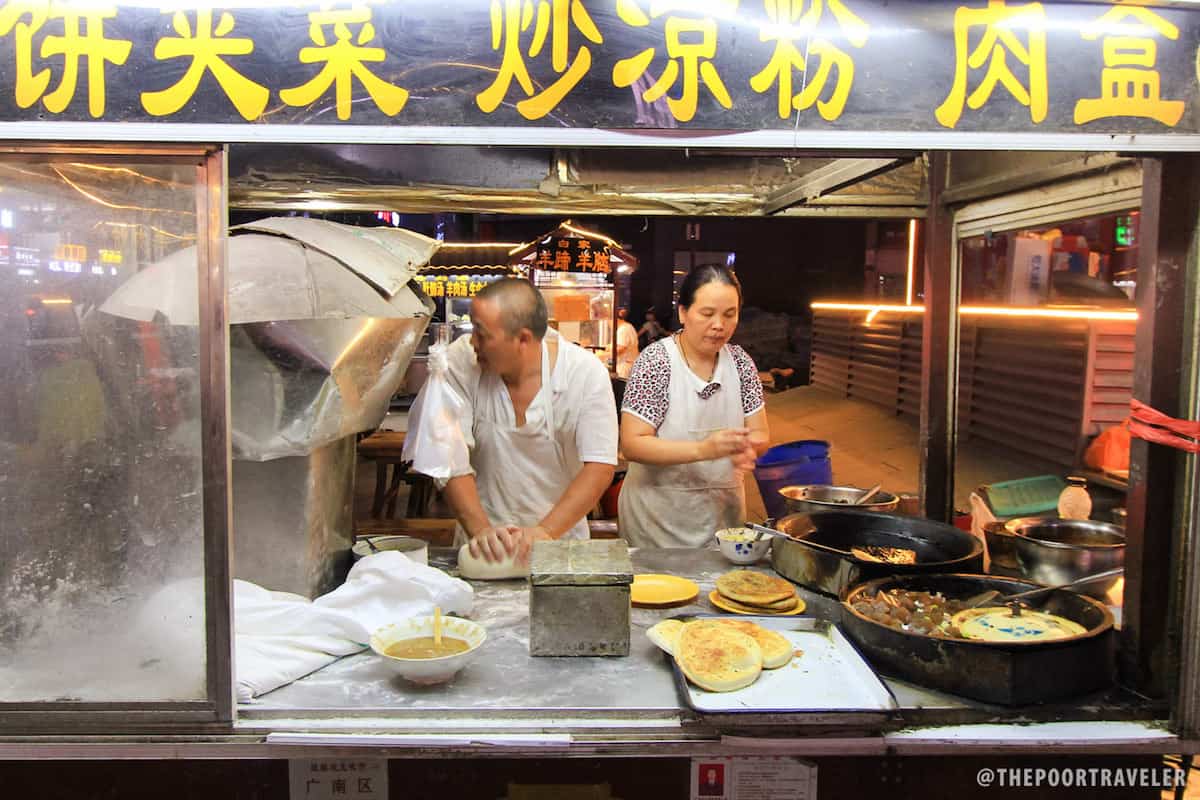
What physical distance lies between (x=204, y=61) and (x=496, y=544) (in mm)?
1563

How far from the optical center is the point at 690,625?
2.05 meters

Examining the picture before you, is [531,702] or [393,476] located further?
[393,476]

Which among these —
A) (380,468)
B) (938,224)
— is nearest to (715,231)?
(380,468)

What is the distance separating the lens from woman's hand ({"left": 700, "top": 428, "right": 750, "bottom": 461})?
9.84 feet

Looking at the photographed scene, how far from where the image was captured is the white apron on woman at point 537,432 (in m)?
3.09

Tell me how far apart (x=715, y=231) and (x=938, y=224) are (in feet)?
47.2

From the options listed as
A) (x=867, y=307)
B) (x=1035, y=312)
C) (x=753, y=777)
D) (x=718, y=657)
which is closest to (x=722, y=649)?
(x=718, y=657)

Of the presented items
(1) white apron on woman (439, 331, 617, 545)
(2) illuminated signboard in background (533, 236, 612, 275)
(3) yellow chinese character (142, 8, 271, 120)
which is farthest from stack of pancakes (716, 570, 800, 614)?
(2) illuminated signboard in background (533, 236, 612, 275)

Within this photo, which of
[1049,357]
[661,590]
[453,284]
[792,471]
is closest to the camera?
[661,590]

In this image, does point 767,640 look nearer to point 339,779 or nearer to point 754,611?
point 754,611

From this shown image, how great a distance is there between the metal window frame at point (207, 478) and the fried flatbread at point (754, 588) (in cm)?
132

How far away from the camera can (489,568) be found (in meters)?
2.56

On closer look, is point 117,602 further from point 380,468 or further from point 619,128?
point 380,468

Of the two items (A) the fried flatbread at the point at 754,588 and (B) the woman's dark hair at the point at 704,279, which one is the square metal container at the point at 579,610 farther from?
(B) the woman's dark hair at the point at 704,279
